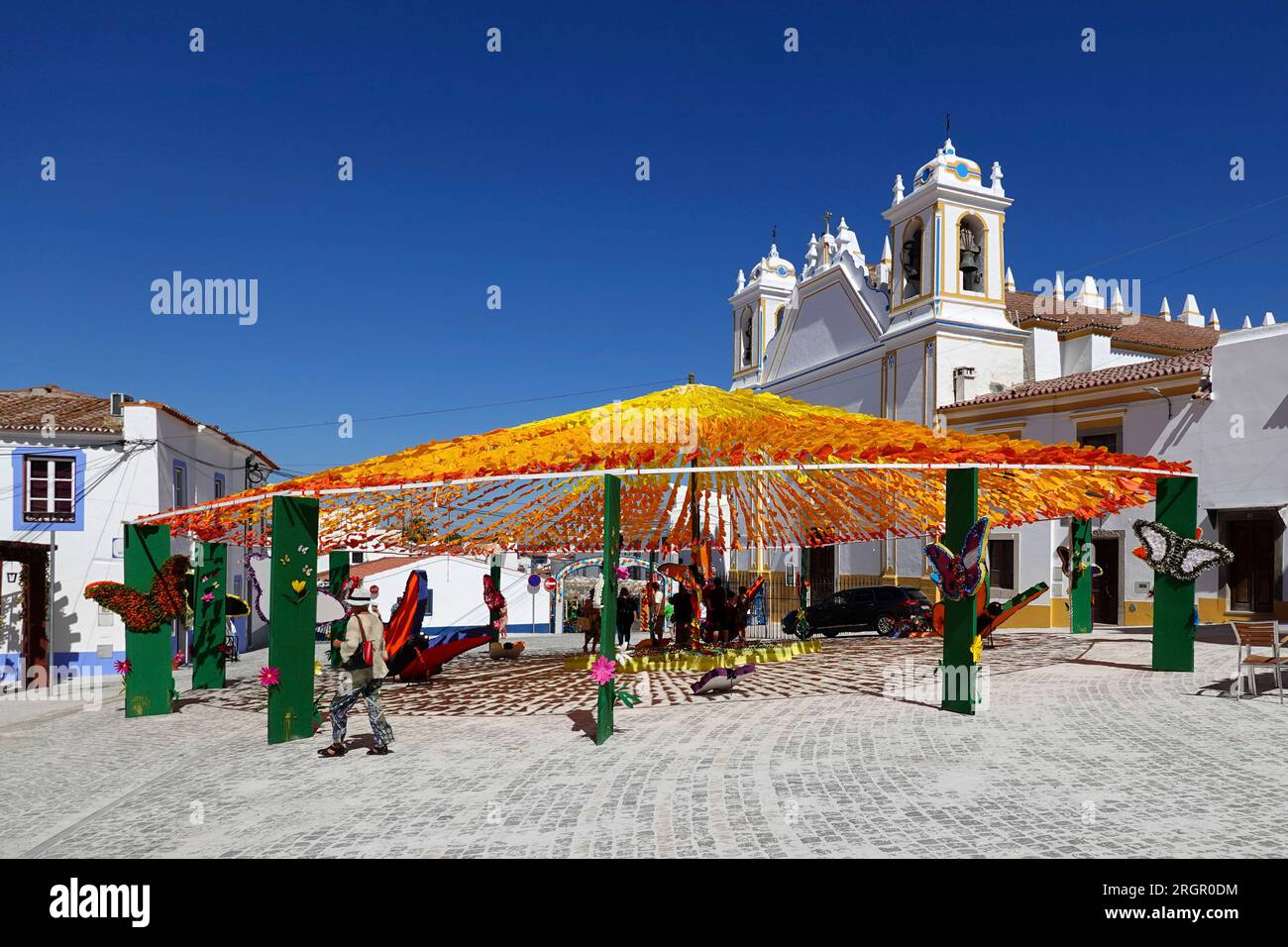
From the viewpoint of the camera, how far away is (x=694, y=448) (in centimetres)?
1225

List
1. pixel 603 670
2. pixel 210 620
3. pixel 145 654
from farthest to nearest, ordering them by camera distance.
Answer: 1. pixel 210 620
2. pixel 145 654
3. pixel 603 670

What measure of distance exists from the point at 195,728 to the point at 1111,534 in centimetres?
2168

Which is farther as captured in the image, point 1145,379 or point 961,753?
point 1145,379

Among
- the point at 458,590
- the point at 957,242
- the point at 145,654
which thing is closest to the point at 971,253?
the point at 957,242

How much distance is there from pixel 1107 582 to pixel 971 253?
11637mm

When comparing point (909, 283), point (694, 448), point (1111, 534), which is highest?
point (909, 283)

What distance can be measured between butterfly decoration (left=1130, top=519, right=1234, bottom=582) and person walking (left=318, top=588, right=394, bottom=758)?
10.8 meters

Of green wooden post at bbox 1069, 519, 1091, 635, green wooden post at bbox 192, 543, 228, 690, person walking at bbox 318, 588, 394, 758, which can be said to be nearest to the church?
green wooden post at bbox 1069, 519, 1091, 635

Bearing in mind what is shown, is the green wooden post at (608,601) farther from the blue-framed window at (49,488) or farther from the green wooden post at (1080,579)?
the blue-framed window at (49,488)

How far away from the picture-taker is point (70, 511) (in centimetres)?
2006

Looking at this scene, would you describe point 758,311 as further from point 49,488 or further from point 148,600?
point 148,600

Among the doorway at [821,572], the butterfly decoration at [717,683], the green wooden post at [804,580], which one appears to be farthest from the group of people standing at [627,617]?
the doorway at [821,572]
